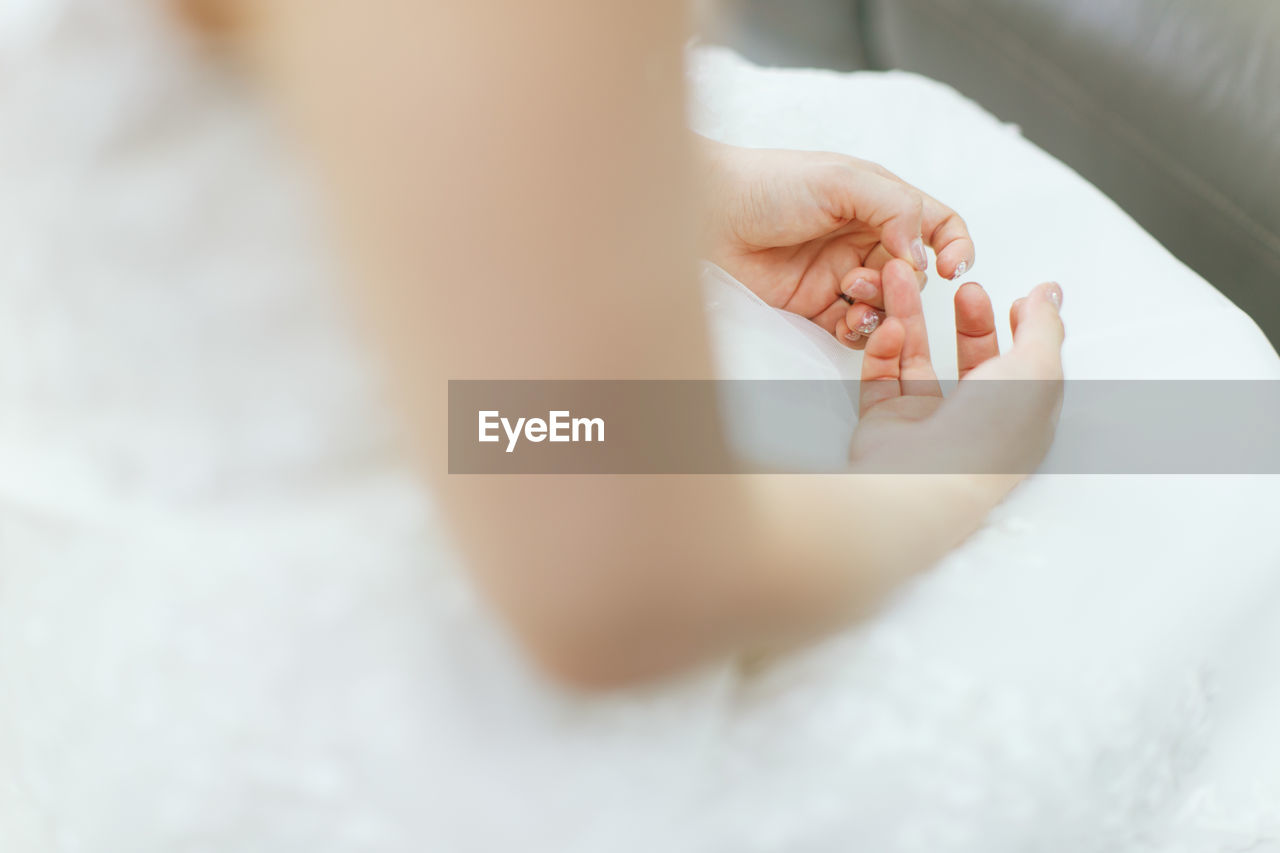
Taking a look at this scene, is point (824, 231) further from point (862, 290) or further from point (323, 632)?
point (323, 632)

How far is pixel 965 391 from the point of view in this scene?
411 mm

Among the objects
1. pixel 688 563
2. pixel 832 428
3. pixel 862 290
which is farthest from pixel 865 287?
pixel 688 563

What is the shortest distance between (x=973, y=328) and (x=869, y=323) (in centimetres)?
6

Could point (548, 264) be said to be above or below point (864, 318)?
above

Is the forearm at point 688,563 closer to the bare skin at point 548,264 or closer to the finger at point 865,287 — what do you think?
the bare skin at point 548,264

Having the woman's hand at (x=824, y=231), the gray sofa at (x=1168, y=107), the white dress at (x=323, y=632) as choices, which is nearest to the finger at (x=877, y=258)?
the woman's hand at (x=824, y=231)

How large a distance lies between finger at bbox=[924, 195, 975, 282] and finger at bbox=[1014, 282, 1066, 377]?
4cm

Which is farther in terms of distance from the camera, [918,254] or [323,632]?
[918,254]

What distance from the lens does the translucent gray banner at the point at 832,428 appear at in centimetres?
24

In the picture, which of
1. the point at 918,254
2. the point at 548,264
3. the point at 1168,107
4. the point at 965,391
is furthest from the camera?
the point at 1168,107

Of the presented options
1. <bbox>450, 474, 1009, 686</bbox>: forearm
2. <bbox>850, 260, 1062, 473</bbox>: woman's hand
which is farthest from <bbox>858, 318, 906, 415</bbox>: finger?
<bbox>450, 474, 1009, 686</bbox>: forearm

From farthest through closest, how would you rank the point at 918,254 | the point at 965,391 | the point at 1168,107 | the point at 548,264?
the point at 1168,107 < the point at 918,254 < the point at 965,391 < the point at 548,264

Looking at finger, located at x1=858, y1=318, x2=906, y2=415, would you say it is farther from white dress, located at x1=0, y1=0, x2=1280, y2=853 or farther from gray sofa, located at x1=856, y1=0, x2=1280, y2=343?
gray sofa, located at x1=856, y1=0, x2=1280, y2=343

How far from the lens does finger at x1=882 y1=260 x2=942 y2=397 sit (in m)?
0.46
